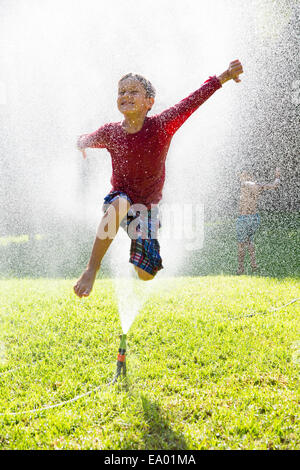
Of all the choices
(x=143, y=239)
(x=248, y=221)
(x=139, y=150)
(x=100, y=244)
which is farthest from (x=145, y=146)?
(x=248, y=221)

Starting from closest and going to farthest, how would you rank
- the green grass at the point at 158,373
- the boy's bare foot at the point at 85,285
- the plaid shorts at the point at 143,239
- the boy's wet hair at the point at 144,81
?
the green grass at the point at 158,373 < the boy's bare foot at the point at 85,285 < the boy's wet hair at the point at 144,81 < the plaid shorts at the point at 143,239

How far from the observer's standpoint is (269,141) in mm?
13578

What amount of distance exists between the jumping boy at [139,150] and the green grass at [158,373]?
82 centimetres

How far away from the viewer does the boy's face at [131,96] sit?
9.68ft

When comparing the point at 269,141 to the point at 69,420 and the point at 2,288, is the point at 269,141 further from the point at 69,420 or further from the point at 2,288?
the point at 69,420

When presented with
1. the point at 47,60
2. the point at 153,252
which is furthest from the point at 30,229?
the point at 153,252

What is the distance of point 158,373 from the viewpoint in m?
3.16

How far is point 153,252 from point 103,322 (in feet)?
4.59

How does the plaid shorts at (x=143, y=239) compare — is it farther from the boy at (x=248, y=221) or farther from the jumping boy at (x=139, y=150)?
the boy at (x=248, y=221)

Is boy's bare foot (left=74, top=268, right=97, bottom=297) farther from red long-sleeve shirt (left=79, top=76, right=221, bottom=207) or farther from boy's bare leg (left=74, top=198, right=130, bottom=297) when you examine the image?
red long-sleeve shirt (left=79, top=76, right=221, bottom=207)

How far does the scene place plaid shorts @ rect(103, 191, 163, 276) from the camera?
314 centimetres

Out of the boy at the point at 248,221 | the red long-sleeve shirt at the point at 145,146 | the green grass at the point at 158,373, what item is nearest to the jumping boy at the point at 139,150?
the red long-sleeve shirt at the point at 145,146

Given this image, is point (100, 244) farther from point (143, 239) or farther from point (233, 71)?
point (233, 71)

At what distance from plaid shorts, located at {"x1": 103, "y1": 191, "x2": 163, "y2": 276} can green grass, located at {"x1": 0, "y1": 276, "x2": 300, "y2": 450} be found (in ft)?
2.61
